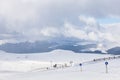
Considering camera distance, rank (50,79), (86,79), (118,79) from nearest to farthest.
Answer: (118,79) → (86,79) → (50,79)

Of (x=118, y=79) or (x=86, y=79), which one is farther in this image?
(x=86, y=79)

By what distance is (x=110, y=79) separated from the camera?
56.9 m

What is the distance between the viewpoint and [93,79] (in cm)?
5866

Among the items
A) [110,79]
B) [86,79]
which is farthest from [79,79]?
[110,79]

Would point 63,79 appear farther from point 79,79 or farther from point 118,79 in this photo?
point 118,79

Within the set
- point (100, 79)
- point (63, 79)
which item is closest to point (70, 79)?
point (63, 79)

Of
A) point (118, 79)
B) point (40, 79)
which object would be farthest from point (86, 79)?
point (40, 79)

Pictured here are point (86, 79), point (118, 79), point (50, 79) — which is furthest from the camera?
point (50, 79)

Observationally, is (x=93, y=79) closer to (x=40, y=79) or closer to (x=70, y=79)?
(x=70, y=79)

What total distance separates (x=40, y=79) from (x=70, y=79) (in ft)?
22.7

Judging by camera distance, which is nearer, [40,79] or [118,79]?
[118,79]

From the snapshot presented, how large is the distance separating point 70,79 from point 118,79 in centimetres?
940

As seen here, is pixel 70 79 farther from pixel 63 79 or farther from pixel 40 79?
pixel 40 79

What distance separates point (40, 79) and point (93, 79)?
11998 millimetres
